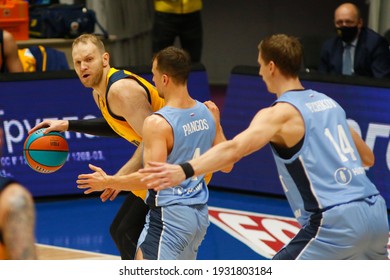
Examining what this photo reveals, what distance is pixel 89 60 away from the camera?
621 cm

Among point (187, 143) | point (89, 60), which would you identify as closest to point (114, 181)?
point (187, 143)

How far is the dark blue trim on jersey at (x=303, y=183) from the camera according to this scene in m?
4.96

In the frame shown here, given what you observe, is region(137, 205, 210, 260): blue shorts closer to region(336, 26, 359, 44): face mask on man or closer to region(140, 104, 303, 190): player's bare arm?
region(140, 104, 303, 190): player's bare arm

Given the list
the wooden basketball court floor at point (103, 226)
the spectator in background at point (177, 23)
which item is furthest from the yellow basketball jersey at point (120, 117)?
the spectator in background at point (177, 23)

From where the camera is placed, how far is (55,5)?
41.7ft

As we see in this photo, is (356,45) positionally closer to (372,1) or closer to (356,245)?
(372,1)

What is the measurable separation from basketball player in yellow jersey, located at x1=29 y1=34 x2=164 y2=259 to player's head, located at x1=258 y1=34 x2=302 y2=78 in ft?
4.03

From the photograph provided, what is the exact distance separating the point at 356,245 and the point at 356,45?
540cm

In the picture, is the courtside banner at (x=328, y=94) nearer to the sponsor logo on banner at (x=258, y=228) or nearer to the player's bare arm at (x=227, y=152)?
the sponsor logo on banner at (x=258, y=228)

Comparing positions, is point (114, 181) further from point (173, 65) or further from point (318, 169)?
point (318, 169)

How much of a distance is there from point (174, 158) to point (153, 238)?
21.5 inches

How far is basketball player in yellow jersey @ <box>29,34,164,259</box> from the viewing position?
6.07 meters

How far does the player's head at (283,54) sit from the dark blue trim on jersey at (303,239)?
805 millimetres

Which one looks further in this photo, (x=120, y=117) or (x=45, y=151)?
(x=45, y=151)
